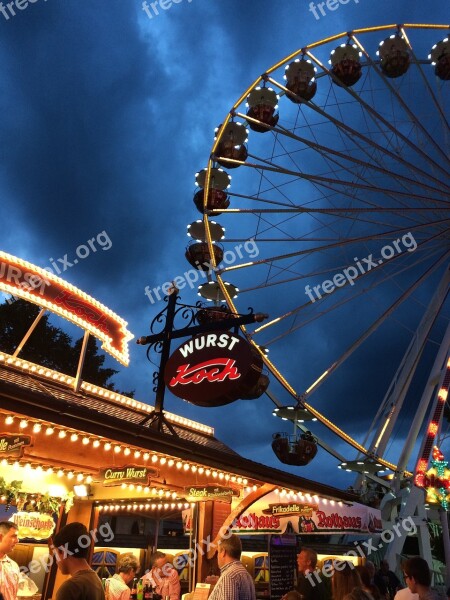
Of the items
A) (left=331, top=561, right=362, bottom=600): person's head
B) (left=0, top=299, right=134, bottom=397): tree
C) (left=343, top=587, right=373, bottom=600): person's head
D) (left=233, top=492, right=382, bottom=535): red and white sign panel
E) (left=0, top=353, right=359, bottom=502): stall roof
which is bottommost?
(left=343, top=587, right=373, bottom=600): person's head

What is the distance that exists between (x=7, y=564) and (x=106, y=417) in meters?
1.61

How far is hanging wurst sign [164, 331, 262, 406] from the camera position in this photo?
894 cm

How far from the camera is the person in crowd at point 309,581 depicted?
548 centimetres

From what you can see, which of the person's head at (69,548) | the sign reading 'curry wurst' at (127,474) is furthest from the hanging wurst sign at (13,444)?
the person's head at (69,548)

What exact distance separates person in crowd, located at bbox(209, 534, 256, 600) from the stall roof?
2.02 metres

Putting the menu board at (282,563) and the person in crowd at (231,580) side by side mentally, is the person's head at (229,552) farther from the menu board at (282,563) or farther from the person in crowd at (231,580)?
the menu board at (282,563)

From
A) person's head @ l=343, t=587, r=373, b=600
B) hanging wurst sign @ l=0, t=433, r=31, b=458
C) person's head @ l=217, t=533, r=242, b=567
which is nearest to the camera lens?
person's head @ l=343, t=587, r=373, b=600

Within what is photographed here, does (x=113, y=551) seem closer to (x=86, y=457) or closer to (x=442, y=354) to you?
(x=86, y=457)

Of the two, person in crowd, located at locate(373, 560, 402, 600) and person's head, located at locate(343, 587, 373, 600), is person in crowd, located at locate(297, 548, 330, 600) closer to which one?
person's head, located at locate(343, 587, 373, 600)

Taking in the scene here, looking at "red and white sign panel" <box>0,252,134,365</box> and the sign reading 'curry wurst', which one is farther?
"red and white sign panel" <box>0,252,134,365</box>

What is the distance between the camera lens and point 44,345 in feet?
87.5

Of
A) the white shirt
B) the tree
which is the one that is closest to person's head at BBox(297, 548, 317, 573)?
the white shirt

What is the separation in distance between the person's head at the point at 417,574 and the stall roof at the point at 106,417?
2.99 meters

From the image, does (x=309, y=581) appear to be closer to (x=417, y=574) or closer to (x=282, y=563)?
(x=417, y=574)
